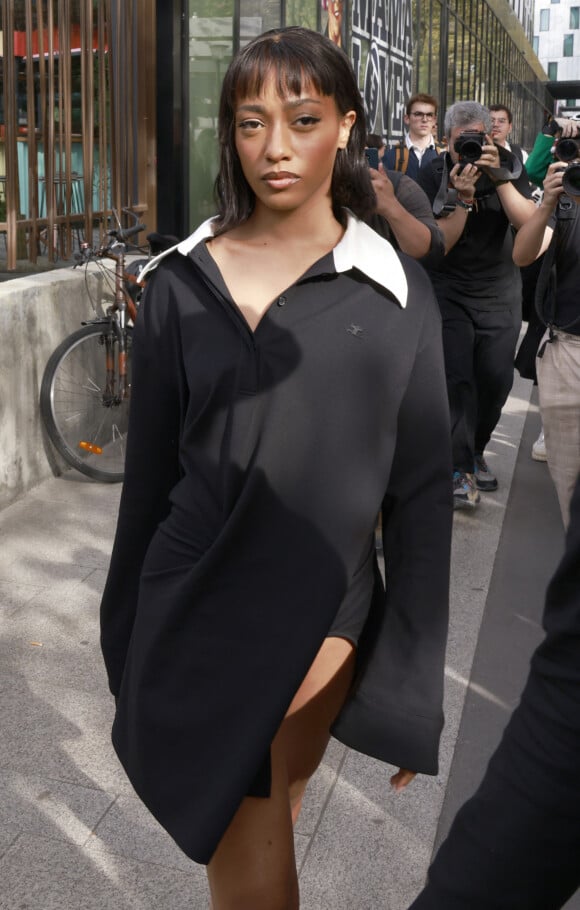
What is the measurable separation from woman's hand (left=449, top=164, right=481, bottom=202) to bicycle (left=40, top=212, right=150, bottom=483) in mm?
2067

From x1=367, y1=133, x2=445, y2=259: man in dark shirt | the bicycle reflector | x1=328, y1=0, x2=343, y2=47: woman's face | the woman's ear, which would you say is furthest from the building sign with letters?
the woman's ear

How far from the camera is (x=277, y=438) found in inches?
86.0

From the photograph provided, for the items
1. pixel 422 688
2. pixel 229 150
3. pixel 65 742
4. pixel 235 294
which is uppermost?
pixel 229 150

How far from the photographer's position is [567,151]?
16.2 ft

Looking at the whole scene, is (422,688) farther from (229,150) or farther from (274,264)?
(229,150)

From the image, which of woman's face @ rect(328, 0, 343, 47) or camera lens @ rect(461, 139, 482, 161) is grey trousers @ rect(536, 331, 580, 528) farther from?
woman's face @ rect(328, 0, 343, 47)

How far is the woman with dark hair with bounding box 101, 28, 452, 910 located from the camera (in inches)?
85.6

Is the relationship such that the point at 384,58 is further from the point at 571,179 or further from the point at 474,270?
the point at 571,179

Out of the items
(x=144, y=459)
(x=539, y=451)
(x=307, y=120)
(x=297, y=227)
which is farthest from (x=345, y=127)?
(x=539, y=451)

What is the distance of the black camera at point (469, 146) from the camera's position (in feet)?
19.2

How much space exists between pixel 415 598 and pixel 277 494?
1.19 feet

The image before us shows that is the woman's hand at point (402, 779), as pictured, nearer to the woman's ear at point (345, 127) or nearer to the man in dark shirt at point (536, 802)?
the man in dark shirt at point (536, 802)

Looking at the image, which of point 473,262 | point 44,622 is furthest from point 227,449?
point 473,262

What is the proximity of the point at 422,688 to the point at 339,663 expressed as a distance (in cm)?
16
